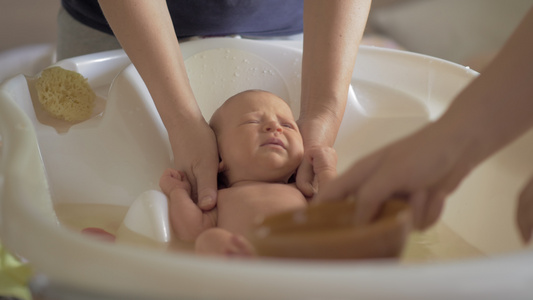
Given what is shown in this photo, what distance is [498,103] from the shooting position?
0.41 metres

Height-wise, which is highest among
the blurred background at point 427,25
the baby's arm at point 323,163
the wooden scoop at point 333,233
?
the wooden scoop at point 333,233

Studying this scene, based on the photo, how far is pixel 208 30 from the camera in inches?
37.6

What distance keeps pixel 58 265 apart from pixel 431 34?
1649 millimetres

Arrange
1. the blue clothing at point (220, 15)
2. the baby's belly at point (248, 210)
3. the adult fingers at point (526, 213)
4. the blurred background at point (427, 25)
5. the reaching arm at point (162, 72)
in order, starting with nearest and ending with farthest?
the adult fingers at point (526, 213) → the baby's belly at point (248, 210) → the reaching arm at point (162, 72) → the blue clothing at point (220, 15) → the blurred background at point (427, 25)

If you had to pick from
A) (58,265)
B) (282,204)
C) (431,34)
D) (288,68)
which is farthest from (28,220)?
(431,34)

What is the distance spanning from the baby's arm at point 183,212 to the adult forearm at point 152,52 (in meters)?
0.10

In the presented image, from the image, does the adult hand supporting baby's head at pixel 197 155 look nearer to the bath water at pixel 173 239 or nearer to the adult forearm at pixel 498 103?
the bath water at pixel 173 239

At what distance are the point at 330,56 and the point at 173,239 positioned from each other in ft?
1.19

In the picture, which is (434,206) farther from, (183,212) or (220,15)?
(220,15)

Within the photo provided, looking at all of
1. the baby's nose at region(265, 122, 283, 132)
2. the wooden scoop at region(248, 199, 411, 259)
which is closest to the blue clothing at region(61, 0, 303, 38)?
the baby's nose at region(265, 122, 283, 132)

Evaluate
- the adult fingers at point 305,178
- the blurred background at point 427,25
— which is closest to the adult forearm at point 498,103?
the adult fingers at point 305,178

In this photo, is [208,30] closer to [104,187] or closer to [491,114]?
[104,187]

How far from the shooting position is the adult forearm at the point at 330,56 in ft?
2.65

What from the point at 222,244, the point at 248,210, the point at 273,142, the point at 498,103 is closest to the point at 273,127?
the point at 273,142
